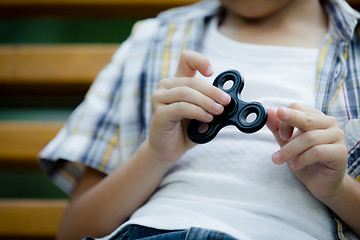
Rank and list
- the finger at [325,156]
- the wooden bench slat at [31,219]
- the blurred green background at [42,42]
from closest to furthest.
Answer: the finger at [325,156] → the wooden bench slat at [31,219] → the blurred green background at [42,42]

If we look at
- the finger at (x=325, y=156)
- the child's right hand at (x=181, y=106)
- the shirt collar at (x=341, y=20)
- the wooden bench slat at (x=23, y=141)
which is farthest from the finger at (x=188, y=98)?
the wooden bench slat at (x=23, y=141)

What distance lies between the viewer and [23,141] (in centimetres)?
102

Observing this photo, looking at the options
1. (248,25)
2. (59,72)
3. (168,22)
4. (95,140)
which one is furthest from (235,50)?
(59,72)

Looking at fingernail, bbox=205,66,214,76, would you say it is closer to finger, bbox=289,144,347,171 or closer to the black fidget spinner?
the black fidget spinner

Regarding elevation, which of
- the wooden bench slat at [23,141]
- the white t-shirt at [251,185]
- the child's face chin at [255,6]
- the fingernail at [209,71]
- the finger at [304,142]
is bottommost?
the wooden bench slat at [23,141]

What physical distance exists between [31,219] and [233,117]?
643 millimetres

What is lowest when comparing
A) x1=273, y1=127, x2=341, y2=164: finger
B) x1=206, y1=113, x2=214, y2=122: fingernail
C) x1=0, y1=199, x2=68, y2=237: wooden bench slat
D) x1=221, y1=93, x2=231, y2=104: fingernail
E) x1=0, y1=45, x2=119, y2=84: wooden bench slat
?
x1=0, y1=199, x2=68, y2=237: wooden bench slat

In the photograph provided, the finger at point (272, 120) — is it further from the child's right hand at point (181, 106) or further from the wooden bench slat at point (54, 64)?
the wooden bench slat at point (54, 64)

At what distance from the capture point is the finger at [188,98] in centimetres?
56

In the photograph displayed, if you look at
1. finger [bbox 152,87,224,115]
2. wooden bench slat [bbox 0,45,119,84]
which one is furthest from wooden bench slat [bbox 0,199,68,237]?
finger [bbox 152,87,224,115]

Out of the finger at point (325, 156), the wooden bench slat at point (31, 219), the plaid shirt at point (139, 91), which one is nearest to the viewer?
the finger at point (325, 156)

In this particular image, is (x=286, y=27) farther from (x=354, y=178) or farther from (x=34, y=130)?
(x=34, y=130)

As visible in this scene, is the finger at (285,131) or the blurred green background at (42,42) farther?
the blurred green background at (42,42)

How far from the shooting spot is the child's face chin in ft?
2.52
